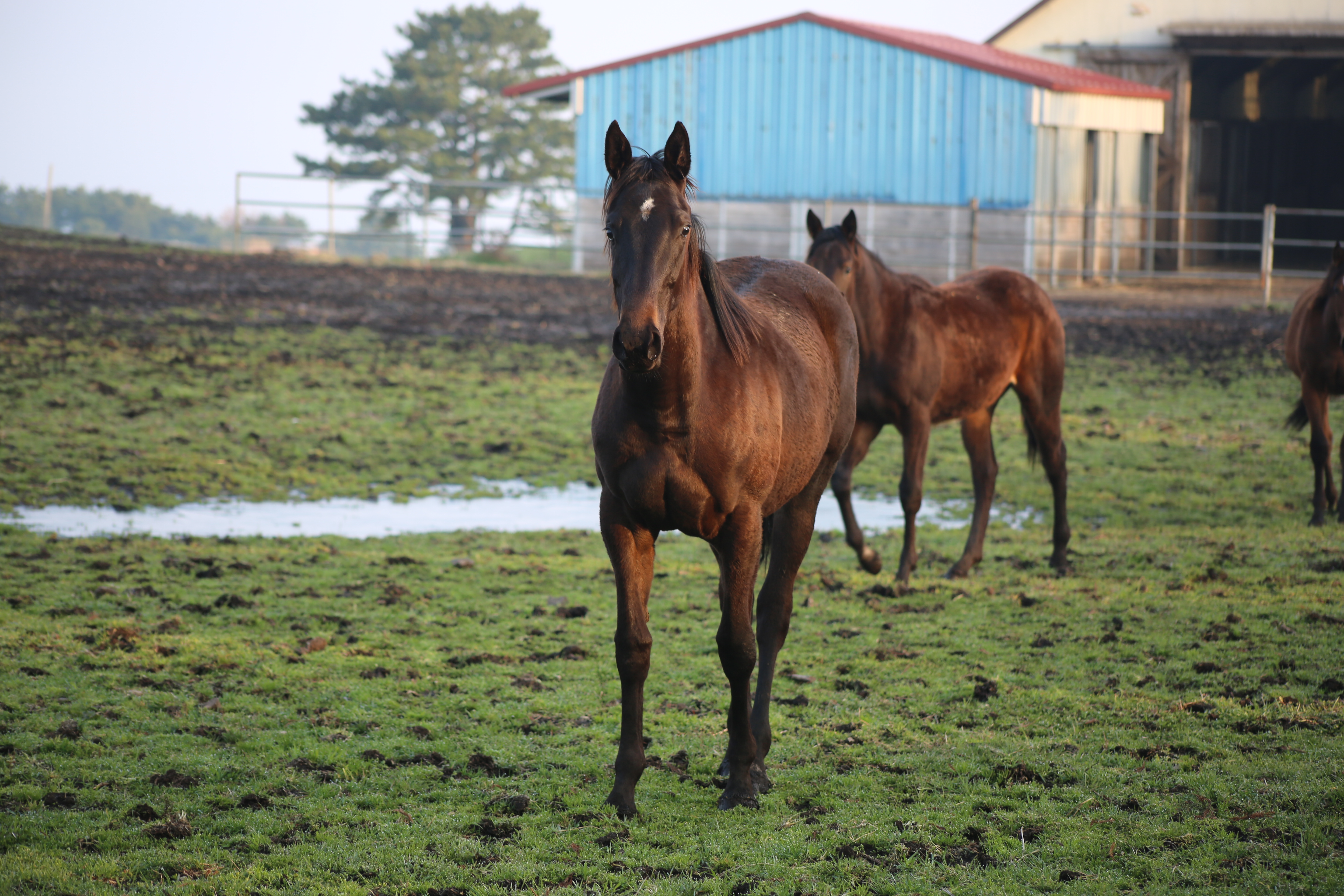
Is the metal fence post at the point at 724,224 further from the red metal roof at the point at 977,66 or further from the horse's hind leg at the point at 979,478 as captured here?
the horse's hind leg at the point at 979,478

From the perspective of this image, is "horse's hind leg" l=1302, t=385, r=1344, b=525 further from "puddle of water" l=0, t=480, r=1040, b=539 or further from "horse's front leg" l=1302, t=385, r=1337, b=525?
"puddle of water" l=0, t=480, r=1040, b=539

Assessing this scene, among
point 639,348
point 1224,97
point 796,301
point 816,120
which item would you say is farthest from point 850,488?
point 1224,97

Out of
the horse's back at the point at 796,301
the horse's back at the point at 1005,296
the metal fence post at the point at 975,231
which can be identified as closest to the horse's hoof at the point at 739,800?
the horse's back at the point at 796,301

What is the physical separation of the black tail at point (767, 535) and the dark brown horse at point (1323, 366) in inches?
199

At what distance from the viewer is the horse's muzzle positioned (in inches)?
119

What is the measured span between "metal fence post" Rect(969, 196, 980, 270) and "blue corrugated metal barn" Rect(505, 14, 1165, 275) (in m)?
0.61

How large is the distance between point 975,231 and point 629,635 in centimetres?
2032

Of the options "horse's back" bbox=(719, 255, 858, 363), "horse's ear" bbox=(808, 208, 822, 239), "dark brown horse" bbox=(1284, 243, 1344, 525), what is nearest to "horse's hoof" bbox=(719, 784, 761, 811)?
"horse's back" bbox=(719, 255, 858, 363)

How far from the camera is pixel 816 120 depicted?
2405cm

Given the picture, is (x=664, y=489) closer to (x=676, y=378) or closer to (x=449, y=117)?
(x=676, y=378)

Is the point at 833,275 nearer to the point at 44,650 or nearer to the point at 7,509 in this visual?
the point at 44,650

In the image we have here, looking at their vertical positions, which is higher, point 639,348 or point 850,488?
point 639,348

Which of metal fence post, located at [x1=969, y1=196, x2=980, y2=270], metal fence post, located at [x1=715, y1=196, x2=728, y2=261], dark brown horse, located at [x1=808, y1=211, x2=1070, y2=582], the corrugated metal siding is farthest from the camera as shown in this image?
metal fence post, located at [x1=715, y1=196, x2=728, y2=261]

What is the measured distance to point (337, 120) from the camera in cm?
4053
